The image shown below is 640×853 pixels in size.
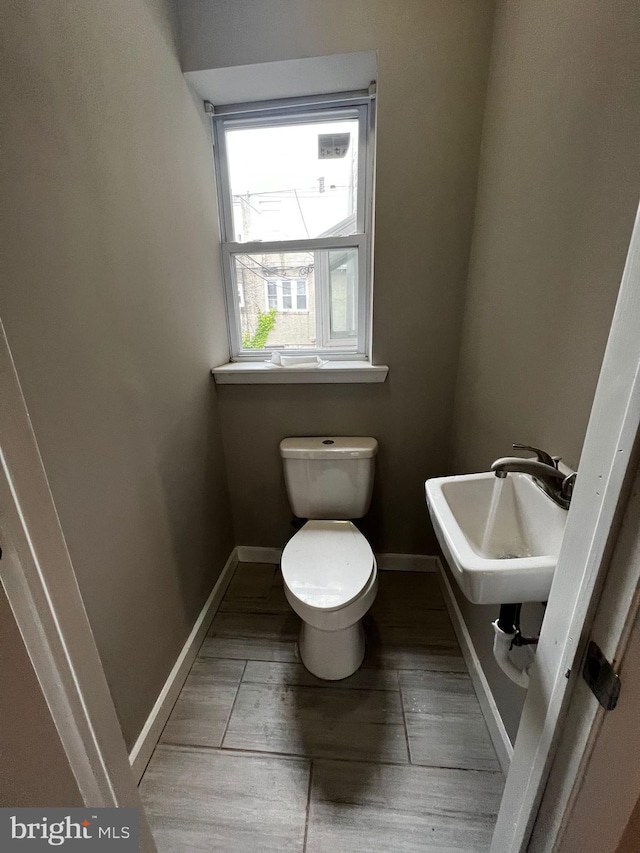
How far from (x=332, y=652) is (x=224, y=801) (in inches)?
19.3

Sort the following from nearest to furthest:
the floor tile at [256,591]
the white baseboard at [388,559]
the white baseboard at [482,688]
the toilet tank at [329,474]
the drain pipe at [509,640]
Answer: the drain pipe at [509,640] → the white baseboard at [482,688] → the toilet tank at [329,474] → the floor tile at [256,591] → the white baseboard at [388,559]

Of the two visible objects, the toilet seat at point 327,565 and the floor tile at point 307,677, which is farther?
the floor tile at point 307,677

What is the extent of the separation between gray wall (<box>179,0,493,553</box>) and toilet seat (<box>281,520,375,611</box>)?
373 millimetres

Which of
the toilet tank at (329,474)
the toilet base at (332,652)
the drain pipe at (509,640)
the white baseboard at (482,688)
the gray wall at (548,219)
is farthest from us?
the toilet tank at (329,474)

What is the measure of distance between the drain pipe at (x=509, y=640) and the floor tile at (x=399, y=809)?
50 centimetres

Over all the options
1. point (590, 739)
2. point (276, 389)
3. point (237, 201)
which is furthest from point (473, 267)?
point (590, 739)

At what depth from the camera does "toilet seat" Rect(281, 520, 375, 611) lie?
3.74ft

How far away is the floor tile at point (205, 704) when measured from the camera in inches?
44.8

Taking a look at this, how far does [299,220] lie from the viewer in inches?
62.2

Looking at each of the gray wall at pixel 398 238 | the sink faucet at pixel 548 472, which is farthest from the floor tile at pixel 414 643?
the sink faucet at pixel 548 472

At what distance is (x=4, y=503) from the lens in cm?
44

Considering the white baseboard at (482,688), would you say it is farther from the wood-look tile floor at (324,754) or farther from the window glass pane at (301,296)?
the window glass pane at (301,296)

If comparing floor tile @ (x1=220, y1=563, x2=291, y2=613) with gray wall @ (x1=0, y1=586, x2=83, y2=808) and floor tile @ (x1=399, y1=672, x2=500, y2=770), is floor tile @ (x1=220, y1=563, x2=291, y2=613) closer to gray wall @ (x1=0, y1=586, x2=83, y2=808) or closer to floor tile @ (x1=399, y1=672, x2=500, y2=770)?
floor tile @ (x1=399, y1=672, x2=500, y2=770)

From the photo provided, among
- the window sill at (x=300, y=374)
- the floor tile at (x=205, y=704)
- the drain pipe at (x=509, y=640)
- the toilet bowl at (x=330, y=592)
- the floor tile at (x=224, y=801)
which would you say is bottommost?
the floor tile at (x=224, y=801)
